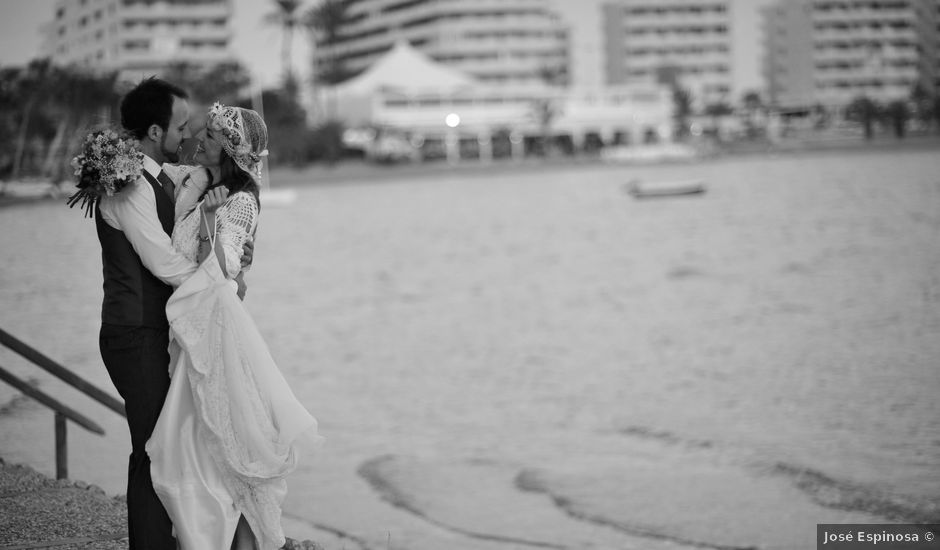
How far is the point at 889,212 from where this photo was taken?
61469 mm

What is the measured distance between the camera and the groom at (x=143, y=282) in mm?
4902

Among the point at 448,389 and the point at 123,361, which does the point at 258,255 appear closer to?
the point at 448,389

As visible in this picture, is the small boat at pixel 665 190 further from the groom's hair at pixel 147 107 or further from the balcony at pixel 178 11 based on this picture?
the groom's hair at pixel 147 107

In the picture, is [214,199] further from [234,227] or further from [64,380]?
[64,380]

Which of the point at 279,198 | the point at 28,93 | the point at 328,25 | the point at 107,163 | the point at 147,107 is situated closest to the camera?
the point at 107,163

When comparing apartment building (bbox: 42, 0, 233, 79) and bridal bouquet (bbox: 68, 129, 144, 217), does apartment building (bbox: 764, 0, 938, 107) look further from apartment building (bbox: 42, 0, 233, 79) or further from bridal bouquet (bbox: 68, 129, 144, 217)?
bridal bouquet (bbox: 68, 129, 144, 217)

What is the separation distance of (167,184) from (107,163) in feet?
1.00

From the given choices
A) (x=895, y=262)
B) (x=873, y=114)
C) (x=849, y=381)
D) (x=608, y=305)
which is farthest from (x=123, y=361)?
(x=873, y=114)

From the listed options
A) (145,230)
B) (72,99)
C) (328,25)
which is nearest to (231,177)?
(145,230)

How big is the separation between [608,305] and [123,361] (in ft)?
90.9

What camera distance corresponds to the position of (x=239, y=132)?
16.1ft

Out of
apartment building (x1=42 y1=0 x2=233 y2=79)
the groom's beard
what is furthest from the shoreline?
the groom's beard

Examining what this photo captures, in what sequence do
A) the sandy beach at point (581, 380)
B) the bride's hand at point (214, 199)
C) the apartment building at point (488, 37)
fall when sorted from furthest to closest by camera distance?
the apartment building at point (488, 37)
the sandy beach at point (581, 380)
the bride's hand at point (214, 199)

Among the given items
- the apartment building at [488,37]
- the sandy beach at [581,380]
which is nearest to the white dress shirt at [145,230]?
the sandy beach at [581,380]
